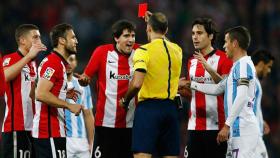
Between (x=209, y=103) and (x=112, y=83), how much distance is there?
125cm

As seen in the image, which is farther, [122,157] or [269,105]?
[269,105]

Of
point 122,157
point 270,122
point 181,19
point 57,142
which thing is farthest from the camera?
point 181,19

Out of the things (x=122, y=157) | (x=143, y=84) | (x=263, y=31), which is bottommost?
(x=122, y=157)

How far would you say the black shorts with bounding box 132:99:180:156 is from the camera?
31.1 ft

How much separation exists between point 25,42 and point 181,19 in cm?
913

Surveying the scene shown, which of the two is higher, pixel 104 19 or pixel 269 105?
pixel 104 19

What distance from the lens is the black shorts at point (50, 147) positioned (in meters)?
9.30

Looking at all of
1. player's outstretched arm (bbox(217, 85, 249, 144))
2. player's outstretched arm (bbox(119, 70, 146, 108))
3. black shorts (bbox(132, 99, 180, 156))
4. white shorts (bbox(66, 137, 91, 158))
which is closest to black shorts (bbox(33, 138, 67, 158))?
black shorts (bbox(132, 99, 180, 156))

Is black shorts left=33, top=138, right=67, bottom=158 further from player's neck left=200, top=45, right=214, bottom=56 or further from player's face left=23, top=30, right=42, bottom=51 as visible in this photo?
player's neck left=200, top=45, right=214, bottom=56

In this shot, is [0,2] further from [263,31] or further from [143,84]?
[143,84]

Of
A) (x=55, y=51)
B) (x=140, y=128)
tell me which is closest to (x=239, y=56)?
(x=140, y=128)

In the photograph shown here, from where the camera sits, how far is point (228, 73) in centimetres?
1035

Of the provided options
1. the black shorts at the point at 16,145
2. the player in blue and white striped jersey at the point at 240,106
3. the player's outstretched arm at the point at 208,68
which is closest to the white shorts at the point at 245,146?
the player in blue and white striped jersey at the point at 240,106

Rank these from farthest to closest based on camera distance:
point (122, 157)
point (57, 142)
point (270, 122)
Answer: point (270, 122), point (122, 157), point (57, 142)
